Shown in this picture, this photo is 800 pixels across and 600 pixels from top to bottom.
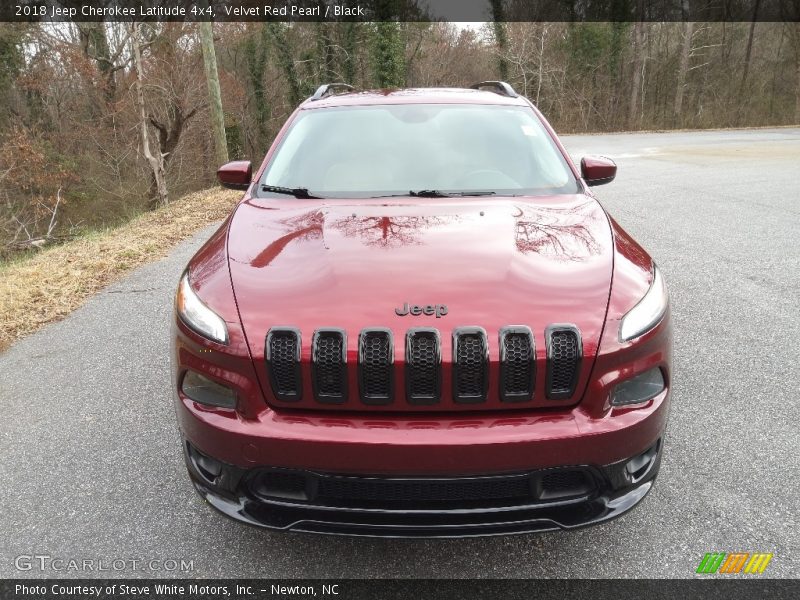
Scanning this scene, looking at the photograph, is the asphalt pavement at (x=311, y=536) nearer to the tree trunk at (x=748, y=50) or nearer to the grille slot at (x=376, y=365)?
the grille slot at (x=376, y=365)

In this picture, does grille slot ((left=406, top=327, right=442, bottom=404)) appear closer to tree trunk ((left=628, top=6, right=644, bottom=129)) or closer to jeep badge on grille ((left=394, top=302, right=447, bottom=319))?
jeep badge on grille ((left=394, top=302, right=447, bottom=319))

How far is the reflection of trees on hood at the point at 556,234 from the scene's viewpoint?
87.5 inches

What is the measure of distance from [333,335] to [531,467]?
0.73 m

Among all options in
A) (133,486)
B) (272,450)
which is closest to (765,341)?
(272,450)

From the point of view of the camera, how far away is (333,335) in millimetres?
1812

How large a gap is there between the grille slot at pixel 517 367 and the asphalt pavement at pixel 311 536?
617 millimetres

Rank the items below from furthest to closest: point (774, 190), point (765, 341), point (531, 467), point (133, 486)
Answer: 1. point (774, 190)
2. point (765, 341)
3. point (133, 486)
4. point (531, 467)

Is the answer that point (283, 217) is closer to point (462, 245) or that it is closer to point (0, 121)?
point (462, 245)

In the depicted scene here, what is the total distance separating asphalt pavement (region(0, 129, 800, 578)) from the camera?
2.18 metres

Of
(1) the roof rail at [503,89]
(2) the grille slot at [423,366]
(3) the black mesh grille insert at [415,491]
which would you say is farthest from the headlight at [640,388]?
(1) the roof rail at [503,89]

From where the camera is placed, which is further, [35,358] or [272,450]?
[35,358]

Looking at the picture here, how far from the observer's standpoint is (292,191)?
116 inches

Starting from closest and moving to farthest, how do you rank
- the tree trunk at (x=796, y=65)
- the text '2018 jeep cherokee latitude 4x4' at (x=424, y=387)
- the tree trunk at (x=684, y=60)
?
the text '2018 jeep cherokee latitude 4x4' at (x=424, y=387) → the tree trunk at (x=796, y=65) → the tree trunk at (x=684, y=60)

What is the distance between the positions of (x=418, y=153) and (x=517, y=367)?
1.74 metres
